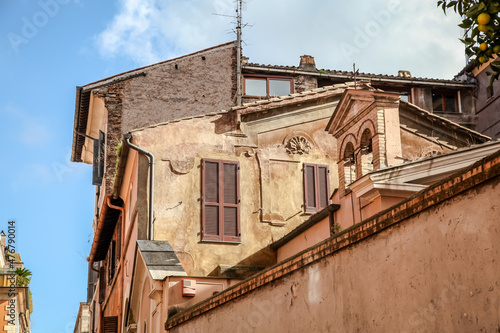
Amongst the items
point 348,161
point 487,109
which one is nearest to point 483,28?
point 348,161

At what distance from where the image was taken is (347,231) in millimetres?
7375

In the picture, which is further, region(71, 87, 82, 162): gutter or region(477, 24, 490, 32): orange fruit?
region(71, 87, 82, 162): gutter

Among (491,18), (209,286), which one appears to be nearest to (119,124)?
(209,286)

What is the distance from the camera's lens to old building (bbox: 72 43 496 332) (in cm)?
1362

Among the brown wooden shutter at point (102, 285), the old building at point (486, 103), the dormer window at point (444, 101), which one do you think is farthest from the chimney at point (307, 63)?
the brown wooden shutter at point (102, 285)

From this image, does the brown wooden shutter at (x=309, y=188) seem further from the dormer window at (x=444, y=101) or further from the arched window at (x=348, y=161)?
the dormer window at (x=444, y=101)

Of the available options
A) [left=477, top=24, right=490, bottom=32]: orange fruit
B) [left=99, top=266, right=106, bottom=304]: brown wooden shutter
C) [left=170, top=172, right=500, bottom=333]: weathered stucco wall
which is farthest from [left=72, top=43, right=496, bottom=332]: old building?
[left=477, top=24, right=490, bottom=32]: orange fruit

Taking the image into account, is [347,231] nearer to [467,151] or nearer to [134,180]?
[467,151]

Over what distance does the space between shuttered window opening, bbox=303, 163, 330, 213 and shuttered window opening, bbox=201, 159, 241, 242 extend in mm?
1770

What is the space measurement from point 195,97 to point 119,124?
267cm

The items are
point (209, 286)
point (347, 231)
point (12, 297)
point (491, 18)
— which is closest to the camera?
point (491, 18)

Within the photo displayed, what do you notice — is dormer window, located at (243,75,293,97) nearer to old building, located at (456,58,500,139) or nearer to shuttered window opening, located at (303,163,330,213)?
Result: old building, located at (456,58,500,139)

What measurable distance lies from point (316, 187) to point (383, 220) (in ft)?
39.6

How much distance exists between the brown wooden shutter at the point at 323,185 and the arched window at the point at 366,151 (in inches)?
130
